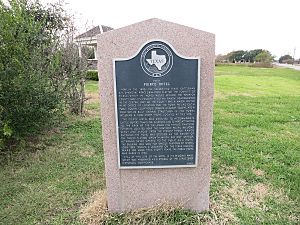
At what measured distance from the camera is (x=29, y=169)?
420cm

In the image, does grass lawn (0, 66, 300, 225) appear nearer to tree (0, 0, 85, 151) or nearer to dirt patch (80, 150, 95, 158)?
dirt patch (80, 150, 95, 158)

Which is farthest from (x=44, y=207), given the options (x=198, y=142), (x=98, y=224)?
(x=198, y=142)

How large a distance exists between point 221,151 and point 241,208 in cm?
165

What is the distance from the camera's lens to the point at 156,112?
9.08 ft

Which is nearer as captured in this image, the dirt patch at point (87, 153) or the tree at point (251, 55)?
the dirt patch at point (87, 153)

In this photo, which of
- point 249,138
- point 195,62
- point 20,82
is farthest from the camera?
point 249,138

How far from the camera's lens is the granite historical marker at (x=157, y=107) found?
2.65m

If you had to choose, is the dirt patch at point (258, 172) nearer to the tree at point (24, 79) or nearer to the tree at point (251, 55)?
the tree at point (24, 79)

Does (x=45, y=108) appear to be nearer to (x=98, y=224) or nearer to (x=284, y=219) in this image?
(x=98, y=224)

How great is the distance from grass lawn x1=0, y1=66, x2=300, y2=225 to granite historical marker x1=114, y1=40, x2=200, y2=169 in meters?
0.59

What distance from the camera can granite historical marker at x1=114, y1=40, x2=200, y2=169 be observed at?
2.65 m

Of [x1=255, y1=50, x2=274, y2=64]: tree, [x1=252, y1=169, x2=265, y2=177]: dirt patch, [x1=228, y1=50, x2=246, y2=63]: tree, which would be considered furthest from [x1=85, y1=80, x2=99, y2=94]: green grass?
[x1=228, y1=50, x2=246, y2=63]: tree

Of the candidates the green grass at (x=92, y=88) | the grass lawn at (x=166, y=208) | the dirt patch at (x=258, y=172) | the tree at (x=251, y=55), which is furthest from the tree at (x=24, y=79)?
the tree at (x=251, y=55)

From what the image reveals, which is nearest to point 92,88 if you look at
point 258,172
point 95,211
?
point 258,172
